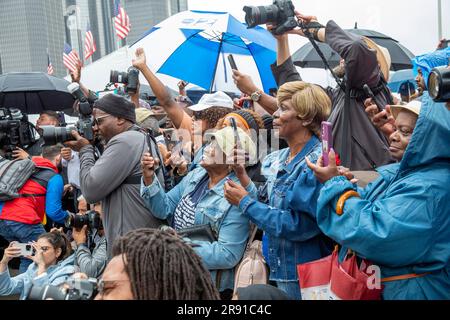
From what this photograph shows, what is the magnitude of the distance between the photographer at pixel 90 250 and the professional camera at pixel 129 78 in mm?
1046

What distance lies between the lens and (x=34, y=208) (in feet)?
17.1

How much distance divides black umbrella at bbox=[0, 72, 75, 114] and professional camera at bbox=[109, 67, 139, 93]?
9.39ft

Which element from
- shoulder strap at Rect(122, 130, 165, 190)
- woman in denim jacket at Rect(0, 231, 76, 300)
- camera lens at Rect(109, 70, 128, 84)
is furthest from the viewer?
camera lens at Rect(109, 70, 128, 84)

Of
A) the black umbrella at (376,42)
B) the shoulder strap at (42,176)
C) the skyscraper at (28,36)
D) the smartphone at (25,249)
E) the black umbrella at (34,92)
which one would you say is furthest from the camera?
the skyscraper at (28,36)

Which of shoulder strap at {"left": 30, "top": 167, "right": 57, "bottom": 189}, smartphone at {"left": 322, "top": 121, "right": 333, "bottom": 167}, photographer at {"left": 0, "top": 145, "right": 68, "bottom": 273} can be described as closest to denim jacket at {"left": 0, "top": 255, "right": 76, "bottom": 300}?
photographer at {"left": 0, "top": 145, "right": 68, "bottom": 273}

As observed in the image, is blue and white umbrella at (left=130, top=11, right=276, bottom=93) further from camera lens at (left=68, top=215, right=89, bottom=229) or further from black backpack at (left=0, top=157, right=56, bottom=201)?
camera lens at (left=68, top=215, right=89, bottom=229)

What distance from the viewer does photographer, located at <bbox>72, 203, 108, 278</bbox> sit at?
4.05 m

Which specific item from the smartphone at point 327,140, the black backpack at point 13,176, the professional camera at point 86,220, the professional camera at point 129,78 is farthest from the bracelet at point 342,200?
the black backpack at point 13,176

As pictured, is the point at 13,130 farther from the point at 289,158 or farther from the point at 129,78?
the point at 289,158

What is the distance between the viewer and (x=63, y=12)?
58.2 metres

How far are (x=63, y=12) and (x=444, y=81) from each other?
6059 cm

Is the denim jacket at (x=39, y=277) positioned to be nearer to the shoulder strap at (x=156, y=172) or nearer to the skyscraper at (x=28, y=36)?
the shoulder strap at (x=156, y=172)

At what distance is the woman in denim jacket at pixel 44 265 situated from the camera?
3864mm

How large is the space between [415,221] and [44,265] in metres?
3.00
